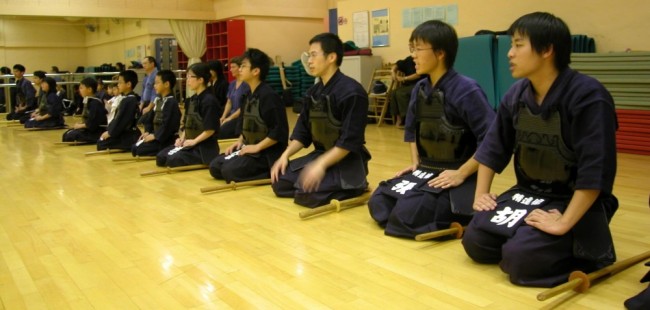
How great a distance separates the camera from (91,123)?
8.04m

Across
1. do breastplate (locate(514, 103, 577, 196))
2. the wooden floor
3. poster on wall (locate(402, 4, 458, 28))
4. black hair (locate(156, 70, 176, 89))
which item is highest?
poster on wall (locate(402, 4, 458, 28))

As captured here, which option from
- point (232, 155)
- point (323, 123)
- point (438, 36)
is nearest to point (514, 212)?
Answer: point (438, 36)

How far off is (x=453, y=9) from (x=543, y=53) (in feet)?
22.1

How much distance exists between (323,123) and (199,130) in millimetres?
2115

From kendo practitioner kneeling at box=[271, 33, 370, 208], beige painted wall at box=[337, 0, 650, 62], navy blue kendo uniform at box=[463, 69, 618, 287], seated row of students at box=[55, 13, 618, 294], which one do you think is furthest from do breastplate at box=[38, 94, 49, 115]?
navy blue kendo uniform at box=[463, 69, 618, 287]

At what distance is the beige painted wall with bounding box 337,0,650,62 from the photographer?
666 centimetres

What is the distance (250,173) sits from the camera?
4.89m

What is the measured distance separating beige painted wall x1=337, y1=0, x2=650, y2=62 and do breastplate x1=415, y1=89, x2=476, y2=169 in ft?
14.7

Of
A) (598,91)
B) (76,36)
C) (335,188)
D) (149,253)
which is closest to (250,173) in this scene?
(335,188)

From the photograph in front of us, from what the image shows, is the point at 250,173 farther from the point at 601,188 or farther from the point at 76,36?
the point at 76,36

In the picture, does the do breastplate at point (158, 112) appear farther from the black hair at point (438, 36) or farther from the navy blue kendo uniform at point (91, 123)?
the black hair at point (438, 36)

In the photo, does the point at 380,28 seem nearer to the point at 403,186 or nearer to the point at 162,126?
the point at 162,126

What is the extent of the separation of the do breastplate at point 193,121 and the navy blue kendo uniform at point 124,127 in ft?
4.70

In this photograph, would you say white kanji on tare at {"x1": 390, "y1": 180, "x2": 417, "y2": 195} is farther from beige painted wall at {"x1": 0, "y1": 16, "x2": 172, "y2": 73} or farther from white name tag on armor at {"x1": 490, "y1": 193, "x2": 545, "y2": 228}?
beige painted wall at {"x1": 0, "y1": 16, "x2": 172, "y2": 73}
